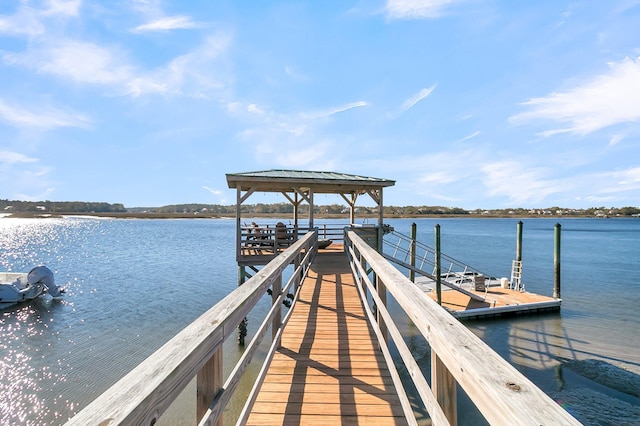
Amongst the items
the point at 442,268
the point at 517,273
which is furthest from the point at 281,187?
the point at 442,268

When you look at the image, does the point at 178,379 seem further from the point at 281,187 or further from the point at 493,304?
the point at 493,304

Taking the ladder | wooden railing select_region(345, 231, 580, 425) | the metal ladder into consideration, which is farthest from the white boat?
the ladder

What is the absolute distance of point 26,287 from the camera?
14.7 meters

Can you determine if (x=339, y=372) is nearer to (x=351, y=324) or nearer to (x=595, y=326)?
(x=351, y=324)

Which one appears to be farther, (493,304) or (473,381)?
(493,304)

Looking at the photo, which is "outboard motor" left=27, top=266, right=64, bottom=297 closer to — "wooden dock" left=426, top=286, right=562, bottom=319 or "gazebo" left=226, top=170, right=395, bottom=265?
"gazebo" left=226, top=170, right=395, bottom=265

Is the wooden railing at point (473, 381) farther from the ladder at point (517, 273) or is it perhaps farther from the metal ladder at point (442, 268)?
the ladder at point (517, 273)

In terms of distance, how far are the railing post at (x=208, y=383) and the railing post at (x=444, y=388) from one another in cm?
94

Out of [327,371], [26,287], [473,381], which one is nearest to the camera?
[473,381]

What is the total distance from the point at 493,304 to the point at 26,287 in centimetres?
1969

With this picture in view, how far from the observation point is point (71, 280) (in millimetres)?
19516

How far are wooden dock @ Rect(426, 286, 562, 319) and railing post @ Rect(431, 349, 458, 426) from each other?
1134cm

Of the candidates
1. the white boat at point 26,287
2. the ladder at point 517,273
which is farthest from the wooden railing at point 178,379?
the white boat at point 26,287

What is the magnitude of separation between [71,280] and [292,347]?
21440mm
